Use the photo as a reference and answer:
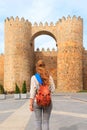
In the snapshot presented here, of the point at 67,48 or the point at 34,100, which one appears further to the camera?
the point at 67,48

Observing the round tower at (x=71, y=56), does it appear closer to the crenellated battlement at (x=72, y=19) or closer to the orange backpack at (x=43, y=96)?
the crenellated battlement at (x=72, y=19)

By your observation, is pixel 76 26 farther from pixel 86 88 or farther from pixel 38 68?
pixel 38 68

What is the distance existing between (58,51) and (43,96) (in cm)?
3435

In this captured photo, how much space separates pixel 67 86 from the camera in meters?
39.3

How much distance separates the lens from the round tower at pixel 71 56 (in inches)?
1540

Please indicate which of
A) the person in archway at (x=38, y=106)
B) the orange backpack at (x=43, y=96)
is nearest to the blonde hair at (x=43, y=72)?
the person in archway at (x=38, y=106)

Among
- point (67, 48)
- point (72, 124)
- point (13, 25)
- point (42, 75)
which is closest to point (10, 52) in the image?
point (13, 25)

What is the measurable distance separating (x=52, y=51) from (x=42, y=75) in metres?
38.6

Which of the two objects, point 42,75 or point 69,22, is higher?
point 69,22

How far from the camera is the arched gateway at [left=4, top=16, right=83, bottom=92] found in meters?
39.3

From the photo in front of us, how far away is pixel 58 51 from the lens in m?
40.3

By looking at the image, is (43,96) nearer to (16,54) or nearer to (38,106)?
(38,106)

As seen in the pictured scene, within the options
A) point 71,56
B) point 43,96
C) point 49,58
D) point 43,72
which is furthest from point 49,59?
point 43,96

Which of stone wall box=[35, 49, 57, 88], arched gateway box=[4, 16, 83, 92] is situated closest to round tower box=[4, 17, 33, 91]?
arched gateway box=[4, 16, 83, 92]
